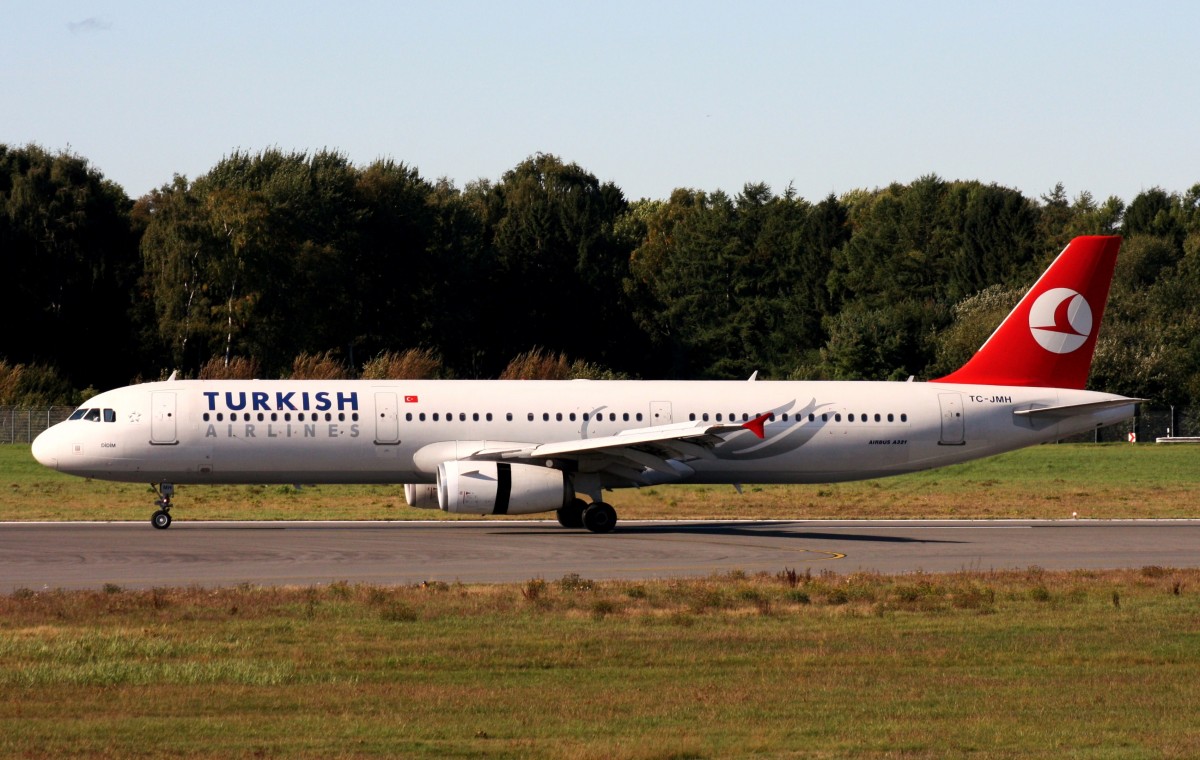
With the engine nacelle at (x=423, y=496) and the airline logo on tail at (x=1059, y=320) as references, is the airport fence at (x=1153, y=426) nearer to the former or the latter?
the airline logo on tail at (x=1059, y=320)

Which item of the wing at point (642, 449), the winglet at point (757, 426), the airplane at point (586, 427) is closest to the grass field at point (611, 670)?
the winglet at point (757, 426)

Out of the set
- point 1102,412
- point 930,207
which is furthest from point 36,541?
point 930,207

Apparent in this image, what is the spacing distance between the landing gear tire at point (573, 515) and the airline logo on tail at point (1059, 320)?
12.4 meters

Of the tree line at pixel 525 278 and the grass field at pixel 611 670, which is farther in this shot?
the tree line at pixel 525 278

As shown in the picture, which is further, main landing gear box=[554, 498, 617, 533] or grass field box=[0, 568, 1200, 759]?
main landing gear box=[554, 498, 617, 533]

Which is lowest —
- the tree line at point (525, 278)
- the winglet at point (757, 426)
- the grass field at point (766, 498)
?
the grass field at point (766, 498)

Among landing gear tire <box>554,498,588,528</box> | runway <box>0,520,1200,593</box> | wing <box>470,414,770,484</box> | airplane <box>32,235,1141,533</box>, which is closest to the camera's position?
runway <box>0,520,1200,593</box>

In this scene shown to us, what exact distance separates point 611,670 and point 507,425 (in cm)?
2013

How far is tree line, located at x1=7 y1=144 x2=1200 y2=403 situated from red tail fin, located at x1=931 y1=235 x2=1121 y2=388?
3673 cm

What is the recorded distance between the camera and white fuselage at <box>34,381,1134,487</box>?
34875 millimetres

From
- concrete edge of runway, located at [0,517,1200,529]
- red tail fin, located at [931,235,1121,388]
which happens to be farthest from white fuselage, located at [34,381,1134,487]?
concrete edge of runway, located at [0,517,1200,529]

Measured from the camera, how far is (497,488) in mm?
33281

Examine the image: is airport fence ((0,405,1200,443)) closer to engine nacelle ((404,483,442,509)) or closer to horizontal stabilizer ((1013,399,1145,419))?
horizontal stabilizer ((1013,399,1145,419))

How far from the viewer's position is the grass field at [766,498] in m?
41.8
